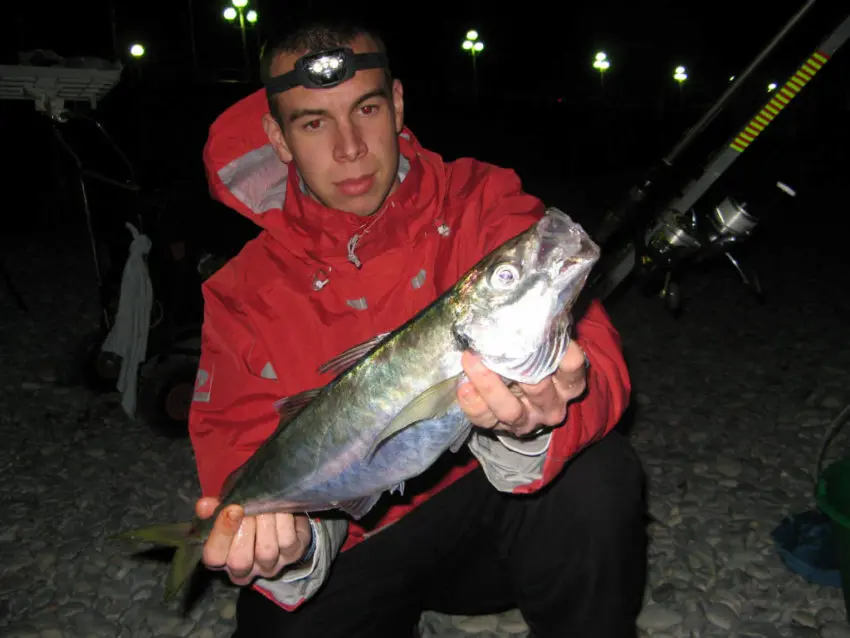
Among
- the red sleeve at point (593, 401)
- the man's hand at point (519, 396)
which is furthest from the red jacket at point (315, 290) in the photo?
the man's hand at point (519, 396)

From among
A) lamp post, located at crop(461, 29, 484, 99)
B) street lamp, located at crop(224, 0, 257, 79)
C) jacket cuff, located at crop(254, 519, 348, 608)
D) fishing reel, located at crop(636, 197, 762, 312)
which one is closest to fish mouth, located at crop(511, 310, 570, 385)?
jacket cuff, located at crop(254, 519, 348, 608)

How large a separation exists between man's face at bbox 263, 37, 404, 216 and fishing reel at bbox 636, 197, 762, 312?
2441mm

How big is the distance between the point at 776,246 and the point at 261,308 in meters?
9.94

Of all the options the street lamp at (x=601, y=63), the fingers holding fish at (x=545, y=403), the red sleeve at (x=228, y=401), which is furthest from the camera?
the street lamp at (x=601, y=63)

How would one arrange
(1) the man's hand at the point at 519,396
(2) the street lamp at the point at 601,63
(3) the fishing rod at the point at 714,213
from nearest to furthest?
1. (1) the man's hand at the point at 519,396
2. (3) the fishing rod at the point at 714,213
3. (2) the street lamp at the point at 601,63

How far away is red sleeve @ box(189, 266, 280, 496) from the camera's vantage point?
8.62 feet

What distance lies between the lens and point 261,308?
2.76 m

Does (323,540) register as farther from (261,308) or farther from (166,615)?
(166,615)

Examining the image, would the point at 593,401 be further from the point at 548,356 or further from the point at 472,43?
the point at 472,43

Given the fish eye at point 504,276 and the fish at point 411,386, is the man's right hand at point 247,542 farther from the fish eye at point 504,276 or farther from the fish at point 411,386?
the fish eye at point 504,276

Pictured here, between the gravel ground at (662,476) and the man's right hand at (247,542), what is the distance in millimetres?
1310

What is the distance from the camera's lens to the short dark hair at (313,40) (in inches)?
113

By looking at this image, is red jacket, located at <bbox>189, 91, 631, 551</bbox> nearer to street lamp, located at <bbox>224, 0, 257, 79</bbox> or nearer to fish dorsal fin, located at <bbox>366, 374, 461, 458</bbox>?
fish dorsal fin, located at <bbox>366, 374, 461, 458</bbox>

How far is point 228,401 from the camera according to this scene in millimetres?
2676
